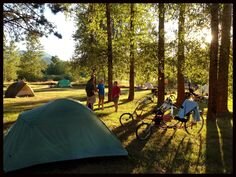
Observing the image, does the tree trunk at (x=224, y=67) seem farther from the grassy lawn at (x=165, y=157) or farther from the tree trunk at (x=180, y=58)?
the grassy lawn at (x=165, y=157)

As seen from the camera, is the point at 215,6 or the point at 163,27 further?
the point at 163,27

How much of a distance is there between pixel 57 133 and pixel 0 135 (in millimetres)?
1439

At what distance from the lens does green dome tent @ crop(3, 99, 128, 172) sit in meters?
8.84

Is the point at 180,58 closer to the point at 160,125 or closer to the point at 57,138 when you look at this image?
the point at 160,125

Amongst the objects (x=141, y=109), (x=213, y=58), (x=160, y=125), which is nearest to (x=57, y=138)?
(x=160, y=125)

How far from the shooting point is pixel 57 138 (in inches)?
361

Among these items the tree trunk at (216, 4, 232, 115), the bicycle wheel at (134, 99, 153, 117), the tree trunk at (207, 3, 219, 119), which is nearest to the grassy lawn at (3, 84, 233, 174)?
the tree trunk at (207, 3, 219, 119)

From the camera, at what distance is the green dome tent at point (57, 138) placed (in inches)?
348

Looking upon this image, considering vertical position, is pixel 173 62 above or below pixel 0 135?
above

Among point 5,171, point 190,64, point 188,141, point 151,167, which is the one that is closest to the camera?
point 5,171

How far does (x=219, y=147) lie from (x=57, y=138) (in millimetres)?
5062

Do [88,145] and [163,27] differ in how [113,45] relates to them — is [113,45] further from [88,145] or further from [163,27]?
[88,145]

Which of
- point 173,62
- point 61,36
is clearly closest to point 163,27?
point 173,62

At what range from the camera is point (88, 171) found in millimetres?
8680
